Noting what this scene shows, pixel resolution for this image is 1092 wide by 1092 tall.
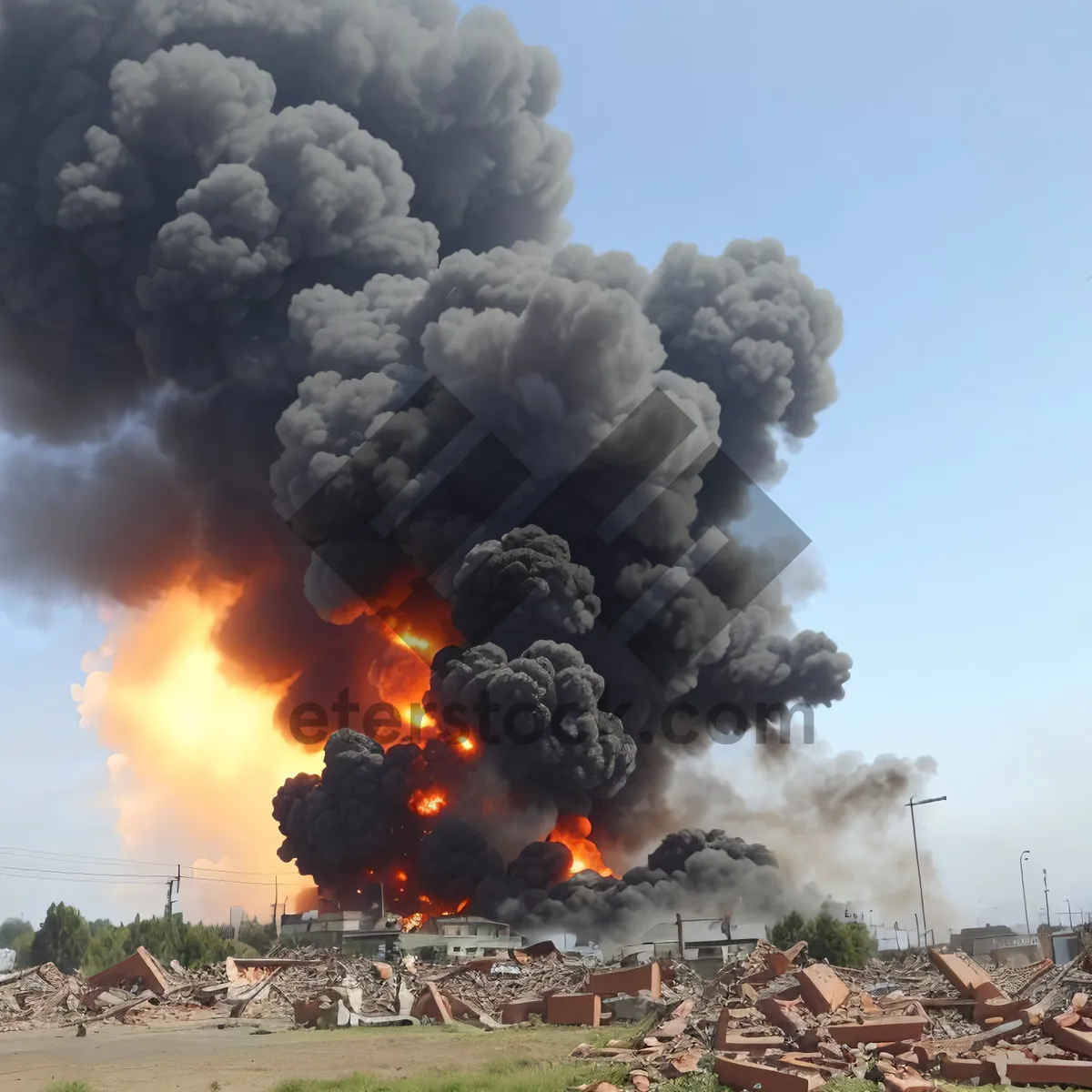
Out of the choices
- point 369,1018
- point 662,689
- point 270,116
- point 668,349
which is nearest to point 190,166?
point 270,116

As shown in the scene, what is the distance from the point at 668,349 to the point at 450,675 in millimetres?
24146

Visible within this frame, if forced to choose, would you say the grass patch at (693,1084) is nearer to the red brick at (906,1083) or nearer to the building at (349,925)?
the red brick at (906,1083)

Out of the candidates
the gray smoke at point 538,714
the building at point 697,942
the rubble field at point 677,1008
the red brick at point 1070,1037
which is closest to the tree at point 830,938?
the building at point 697,942

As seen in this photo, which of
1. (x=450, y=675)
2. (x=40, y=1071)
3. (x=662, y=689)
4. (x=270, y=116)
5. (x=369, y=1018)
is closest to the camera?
(x=40, y=1071)

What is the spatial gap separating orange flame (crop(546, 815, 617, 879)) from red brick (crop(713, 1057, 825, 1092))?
144ft

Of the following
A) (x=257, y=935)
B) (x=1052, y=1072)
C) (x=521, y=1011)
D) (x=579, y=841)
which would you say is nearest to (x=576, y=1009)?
(x=521, y=1011)

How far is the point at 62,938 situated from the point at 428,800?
3466cm

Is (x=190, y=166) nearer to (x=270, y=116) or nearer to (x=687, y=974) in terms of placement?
(x=270, y=116)

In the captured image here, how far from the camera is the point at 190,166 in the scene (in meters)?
71.4

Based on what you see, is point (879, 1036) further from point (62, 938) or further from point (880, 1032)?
point (62, 938)

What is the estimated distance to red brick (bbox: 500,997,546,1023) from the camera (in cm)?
2973

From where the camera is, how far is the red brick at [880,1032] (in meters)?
18.6

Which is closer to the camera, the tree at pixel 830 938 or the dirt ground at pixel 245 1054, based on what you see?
the dirt ground at pixel 245 1054

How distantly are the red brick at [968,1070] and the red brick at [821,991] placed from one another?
4220mm
